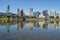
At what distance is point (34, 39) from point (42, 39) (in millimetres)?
1261

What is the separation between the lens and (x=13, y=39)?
2520 cm

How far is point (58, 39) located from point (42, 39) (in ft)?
8.56

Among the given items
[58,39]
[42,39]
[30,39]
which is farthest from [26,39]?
[58,39]

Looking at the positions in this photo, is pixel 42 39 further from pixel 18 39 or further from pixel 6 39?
pixel 6 39

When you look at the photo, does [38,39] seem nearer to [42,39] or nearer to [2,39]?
[42,39]

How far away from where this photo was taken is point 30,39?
2583 cm

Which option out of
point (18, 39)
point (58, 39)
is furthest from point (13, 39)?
point (58, 39)

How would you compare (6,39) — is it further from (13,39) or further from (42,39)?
(42,39)

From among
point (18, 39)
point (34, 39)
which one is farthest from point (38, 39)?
point (18, 39)

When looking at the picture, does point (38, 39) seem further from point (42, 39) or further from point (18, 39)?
point (18, 39)

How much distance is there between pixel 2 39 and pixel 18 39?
242cm

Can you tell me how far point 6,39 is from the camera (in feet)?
83.0

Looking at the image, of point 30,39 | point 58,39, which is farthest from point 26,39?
point 58,39

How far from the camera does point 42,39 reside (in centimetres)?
2605
